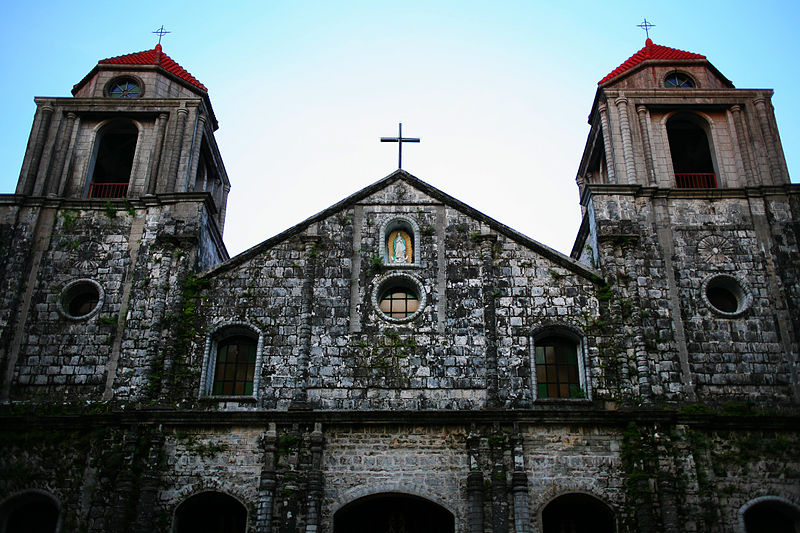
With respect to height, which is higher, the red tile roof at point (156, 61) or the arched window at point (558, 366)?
the red tile roof at point (156, 61)

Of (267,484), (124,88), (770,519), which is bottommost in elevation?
(770,519)

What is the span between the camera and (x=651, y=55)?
852 inches

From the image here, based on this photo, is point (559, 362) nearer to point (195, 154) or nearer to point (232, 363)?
point (232, 363)

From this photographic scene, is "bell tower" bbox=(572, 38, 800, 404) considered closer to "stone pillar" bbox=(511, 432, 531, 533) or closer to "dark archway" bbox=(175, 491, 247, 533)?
"stone pillar" bbox=(511, 432, 531, 533)

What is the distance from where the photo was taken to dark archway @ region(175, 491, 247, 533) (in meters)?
15.6

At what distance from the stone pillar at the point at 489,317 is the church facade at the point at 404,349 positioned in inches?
2.8

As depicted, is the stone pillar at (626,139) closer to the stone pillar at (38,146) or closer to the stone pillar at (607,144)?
the stone pillar at (607,144)

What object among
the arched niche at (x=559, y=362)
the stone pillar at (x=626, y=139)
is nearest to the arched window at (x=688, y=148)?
the stone pillar at (x=626, y=139)

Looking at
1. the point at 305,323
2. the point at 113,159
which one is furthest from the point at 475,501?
the point at 113,159

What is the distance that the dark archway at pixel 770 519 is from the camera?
15344 mm

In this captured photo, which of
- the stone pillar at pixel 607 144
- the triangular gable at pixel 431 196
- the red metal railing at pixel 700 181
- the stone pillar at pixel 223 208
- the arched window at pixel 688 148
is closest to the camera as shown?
the triangular gable at pixel 431 196

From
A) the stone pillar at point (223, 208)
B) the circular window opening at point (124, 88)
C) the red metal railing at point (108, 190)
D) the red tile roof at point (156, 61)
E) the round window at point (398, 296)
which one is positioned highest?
the red tile roof at point (156, 61)

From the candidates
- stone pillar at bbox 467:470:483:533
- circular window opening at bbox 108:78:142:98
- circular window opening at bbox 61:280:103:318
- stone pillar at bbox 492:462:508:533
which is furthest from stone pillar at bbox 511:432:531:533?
circular window opening at bbox 108:78:142:98

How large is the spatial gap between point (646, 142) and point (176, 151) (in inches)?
485
